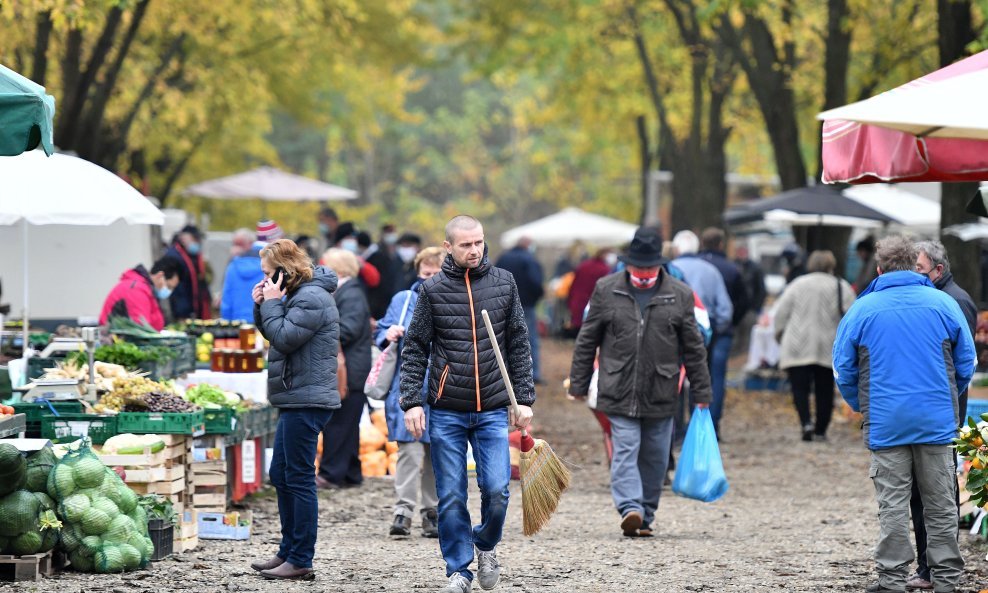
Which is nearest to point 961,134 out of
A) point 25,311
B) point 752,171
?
point 25,311

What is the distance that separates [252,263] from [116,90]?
11.2 metres

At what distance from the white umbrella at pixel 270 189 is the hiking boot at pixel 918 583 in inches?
598

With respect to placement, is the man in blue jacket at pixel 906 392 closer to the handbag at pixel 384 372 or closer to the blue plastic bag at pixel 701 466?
the blue plastic bag at pixel 701 466

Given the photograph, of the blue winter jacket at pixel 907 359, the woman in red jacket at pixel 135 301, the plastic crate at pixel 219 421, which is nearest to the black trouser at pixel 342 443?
the woman in red jacket at pixel 135 301

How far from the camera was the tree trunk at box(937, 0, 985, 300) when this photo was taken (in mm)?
13852

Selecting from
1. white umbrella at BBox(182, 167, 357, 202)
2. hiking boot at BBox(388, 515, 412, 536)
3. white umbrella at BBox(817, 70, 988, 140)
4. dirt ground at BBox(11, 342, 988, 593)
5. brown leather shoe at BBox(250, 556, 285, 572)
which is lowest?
dirt ground at BBox(11, 342, 988, 593)

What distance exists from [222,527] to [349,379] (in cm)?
246

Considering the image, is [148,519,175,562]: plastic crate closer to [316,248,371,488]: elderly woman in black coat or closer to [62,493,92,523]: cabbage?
[62,493,92,523]: cabbage

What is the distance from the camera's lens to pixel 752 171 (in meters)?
39.2

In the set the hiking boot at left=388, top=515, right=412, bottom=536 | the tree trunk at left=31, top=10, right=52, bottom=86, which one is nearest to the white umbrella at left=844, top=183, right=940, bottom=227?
the tree trunk at left=31, top=10, right=52, bottom=86

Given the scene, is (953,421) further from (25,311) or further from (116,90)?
(116,90)

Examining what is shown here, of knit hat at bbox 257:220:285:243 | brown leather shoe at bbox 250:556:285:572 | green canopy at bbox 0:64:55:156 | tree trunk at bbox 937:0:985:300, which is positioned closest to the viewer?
green canopy at bbox 0:64:55:156

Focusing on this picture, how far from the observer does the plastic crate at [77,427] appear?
9.31 metres

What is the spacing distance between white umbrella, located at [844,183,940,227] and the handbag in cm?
1173
